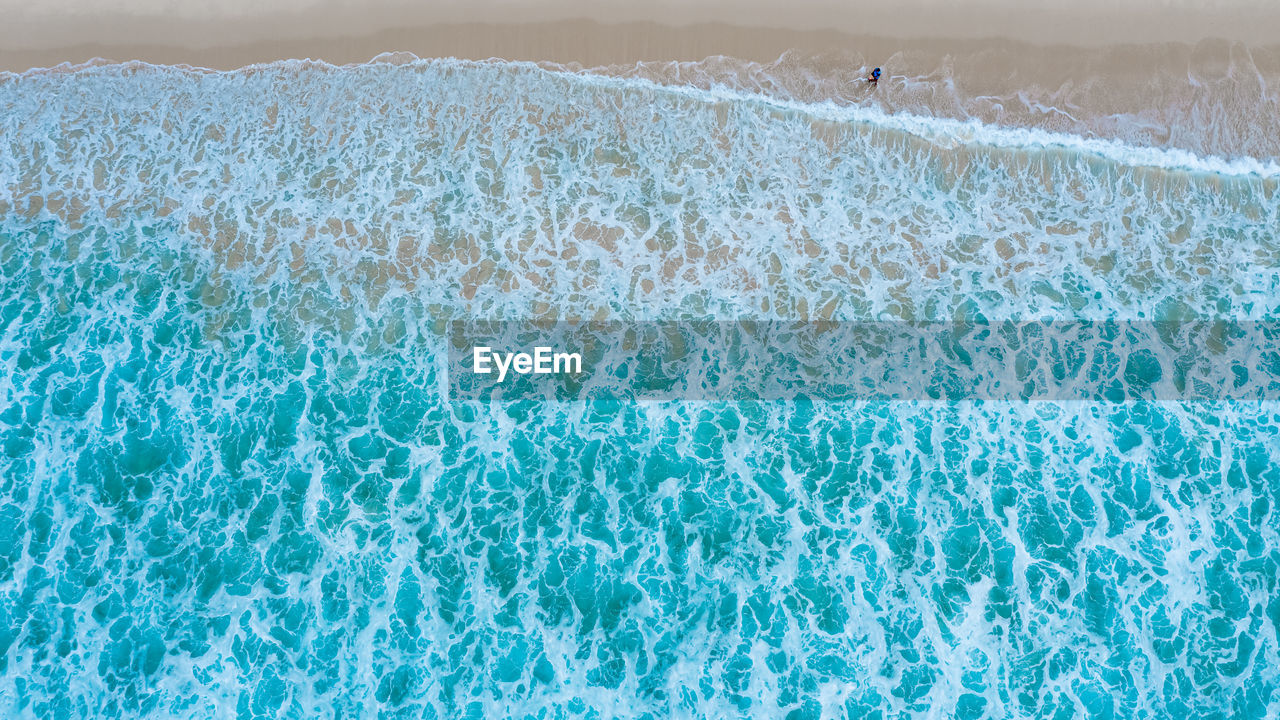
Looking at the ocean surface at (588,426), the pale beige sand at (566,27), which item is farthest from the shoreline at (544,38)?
the ocean surface at (588,426)

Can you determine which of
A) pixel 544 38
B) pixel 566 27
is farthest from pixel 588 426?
pixel 566 27

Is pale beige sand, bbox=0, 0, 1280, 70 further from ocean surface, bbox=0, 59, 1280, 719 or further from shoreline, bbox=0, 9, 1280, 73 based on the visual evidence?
ocean surface, bbox=0, 59, 1280, 719

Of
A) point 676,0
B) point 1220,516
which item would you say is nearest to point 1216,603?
point 1220,516

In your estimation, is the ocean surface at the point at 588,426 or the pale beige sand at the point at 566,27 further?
the pale beige sand at the point at 566,27

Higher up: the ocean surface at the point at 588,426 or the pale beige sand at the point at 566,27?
the pale beige sand at the point at 566,27

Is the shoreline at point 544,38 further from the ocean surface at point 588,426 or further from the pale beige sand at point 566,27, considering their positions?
the ocean surface at point 588,426

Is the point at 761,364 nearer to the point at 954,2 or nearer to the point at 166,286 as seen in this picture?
the point at 954,2

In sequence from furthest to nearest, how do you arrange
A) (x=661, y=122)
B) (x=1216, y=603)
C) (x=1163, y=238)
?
(x=661, y=122) → (x=1163, y=238) → (x=1216, y=603)
